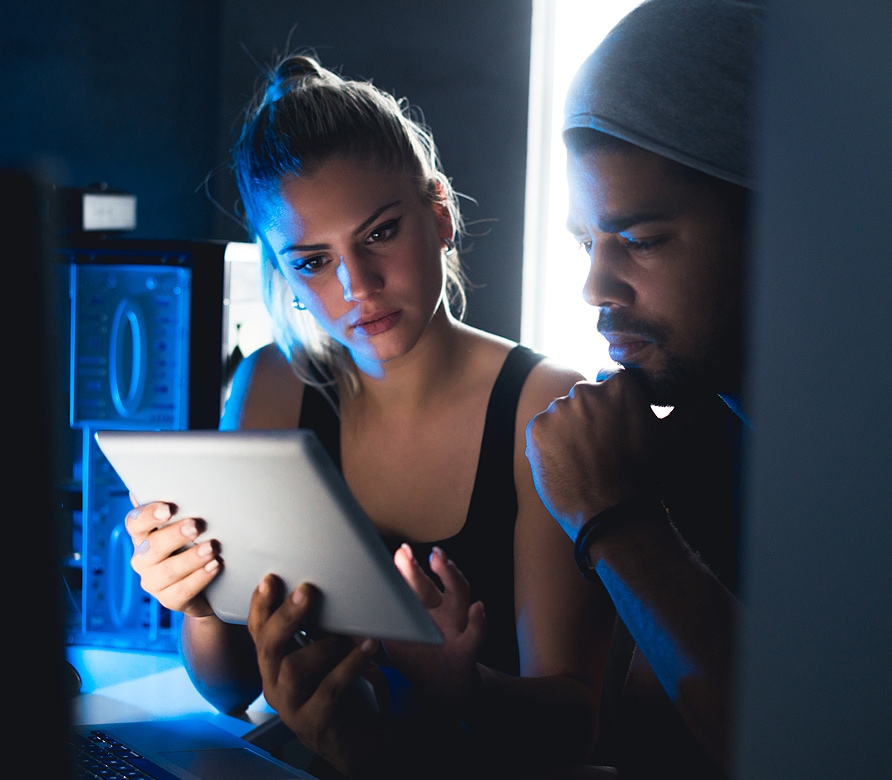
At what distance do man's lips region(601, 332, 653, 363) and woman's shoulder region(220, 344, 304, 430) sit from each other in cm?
67

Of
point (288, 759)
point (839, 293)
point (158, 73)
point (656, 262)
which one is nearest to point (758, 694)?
point (839, 293)

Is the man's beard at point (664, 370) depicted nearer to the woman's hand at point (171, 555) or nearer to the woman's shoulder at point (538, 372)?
the woman's shoulder at point (538, 372)

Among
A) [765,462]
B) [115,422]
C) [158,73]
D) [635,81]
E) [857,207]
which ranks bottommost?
[115,422]

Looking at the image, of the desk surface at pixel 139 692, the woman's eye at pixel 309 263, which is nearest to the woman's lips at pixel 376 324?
the woman's eye at pixel 309 263

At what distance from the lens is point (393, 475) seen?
1400mm

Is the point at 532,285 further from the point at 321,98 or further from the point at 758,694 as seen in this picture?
the point at 758,694

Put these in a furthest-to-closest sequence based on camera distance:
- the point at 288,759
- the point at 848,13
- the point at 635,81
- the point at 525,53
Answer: the point at 525,53, the point at 288,759, the point at 635,81, the point at 848,13

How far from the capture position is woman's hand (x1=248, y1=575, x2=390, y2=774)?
0.83 meters

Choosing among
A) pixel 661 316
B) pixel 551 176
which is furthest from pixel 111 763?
pixel 551 176

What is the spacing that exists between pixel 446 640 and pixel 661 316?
45 centimetres

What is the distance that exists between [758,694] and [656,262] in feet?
2.25

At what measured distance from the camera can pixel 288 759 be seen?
1.09 metres

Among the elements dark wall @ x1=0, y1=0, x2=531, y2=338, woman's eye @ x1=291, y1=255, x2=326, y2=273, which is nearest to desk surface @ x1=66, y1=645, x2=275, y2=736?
→ woman's eye @ x1=291, y1=255, x2=326, y2=273

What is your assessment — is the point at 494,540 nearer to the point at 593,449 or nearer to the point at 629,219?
the point at 593,449
